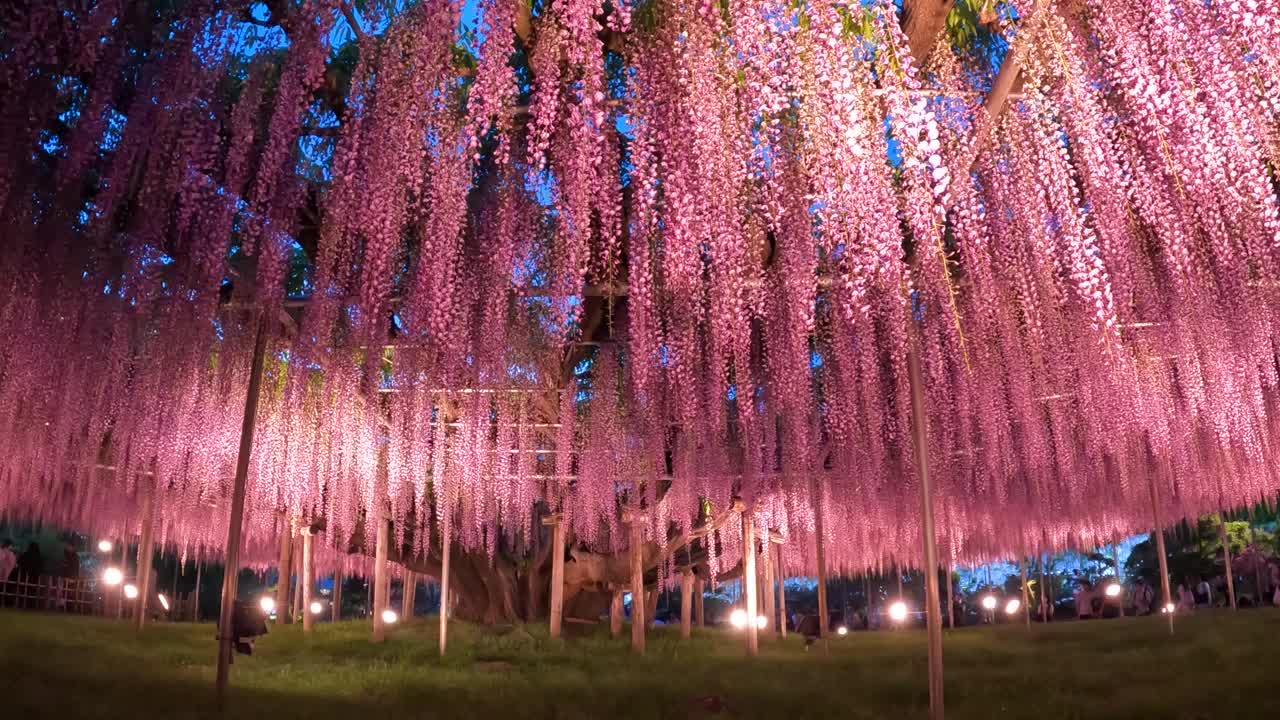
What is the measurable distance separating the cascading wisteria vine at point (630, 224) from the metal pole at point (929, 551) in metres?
0.49

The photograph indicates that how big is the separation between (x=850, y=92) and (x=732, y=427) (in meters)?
8.91

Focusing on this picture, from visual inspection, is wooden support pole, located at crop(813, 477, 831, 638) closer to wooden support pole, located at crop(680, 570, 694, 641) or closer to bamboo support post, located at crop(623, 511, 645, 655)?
bamboo support post, located at crop(623, 511, 645, 655)

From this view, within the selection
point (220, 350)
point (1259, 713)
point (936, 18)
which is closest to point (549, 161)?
point (936, 18)

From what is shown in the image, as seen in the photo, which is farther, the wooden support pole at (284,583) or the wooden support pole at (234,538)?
the wooden support pole at (284,583)

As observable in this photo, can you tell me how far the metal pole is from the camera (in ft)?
19.8

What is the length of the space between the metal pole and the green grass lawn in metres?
2.21

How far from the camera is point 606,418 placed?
38.3ft

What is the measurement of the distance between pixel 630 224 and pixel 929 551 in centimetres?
306

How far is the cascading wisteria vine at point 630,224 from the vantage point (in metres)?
4.78

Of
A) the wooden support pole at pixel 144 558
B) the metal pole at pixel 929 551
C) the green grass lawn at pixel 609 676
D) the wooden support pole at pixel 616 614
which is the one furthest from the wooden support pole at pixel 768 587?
the metal pole at pixel 929 551

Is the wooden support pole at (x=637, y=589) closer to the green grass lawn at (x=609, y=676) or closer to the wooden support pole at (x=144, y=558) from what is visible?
the green grass lawn at (x=609, y=676)

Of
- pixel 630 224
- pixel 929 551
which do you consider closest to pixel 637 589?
pixel 929 551

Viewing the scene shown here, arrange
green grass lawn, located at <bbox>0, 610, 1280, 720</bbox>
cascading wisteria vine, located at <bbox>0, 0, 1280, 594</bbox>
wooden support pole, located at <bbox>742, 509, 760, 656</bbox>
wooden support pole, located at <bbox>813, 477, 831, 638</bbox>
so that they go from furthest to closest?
wooden support pole, located at <bbox>742, 509, 760, 656</bbox>
wooden support pole, located at <bbox>813, 477, 831, 638</bbox>
green grass lawn, located at <bbox>0, 610, 1280, 720</bbox>
cascading wisteria vine, located at <bbox>0, 0, 1280, 594</bbox>

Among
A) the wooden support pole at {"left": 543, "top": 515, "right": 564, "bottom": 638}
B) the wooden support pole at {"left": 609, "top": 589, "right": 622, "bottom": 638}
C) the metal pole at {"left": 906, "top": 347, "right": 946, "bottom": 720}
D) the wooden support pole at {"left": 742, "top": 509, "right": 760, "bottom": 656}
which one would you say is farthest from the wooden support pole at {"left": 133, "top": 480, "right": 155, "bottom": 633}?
the metal pole at {"left": 906, "top": 347, "right": 946, "bottom": 720}
